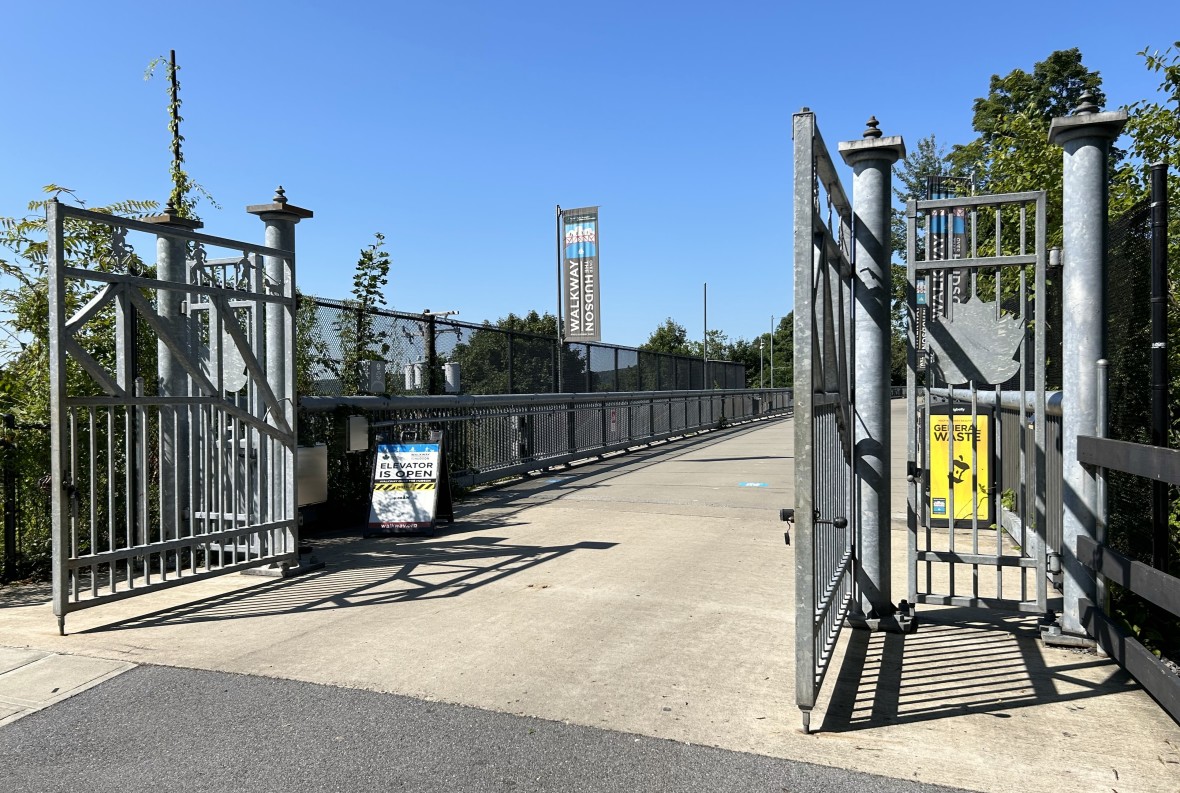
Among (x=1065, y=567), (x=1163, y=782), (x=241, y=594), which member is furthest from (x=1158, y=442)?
(x=241, y=594)

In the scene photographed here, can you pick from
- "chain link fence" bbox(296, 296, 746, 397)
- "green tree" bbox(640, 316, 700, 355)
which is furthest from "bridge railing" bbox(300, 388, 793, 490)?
"green tree" bbox(640, 316, 700, 355)

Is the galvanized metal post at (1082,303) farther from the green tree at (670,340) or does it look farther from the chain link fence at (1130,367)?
the green tree at (670,340)

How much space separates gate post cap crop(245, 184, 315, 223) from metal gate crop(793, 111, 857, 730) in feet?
15.4

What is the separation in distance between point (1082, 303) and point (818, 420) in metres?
1.90

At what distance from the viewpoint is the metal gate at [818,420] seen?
→ 376 centimetres

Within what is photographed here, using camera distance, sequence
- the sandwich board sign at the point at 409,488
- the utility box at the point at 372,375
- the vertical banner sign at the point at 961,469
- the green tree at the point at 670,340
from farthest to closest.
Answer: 1. the green tree at the point at 670,340
2. the utility box at the point at 372,375
3. the sandwich board sign at the point at 409,488
4. the vertical banner sign at the point at 961,469

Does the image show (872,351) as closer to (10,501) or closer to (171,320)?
(171,320)

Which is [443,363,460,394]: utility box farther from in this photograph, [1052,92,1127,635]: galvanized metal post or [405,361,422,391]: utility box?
[1052,92,1127,635]: galvanized metal post

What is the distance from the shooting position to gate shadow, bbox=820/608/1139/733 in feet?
13.4

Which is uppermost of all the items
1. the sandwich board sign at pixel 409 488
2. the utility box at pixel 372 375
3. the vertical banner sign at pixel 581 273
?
the vertical banner sign at pixel 581 273

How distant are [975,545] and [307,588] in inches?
191

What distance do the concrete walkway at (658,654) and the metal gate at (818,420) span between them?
0.37 m

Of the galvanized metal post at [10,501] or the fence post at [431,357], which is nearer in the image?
the galvanized metal post at [10,501]

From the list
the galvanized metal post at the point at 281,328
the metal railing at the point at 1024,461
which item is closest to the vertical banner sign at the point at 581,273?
the metal railing at the point at 1024,461
